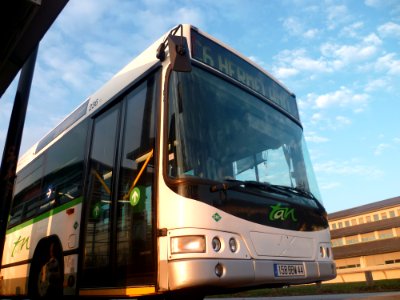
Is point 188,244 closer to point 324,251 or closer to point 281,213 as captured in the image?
point 281,213

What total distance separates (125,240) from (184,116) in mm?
1494

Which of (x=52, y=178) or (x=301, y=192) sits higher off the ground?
(x=52, y=178)

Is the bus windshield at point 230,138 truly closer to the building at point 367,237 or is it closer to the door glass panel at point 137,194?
the door glass panel at point 137,194

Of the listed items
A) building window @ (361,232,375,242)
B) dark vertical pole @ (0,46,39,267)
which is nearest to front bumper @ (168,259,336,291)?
dark vertical pole @ (0,46,39,267)

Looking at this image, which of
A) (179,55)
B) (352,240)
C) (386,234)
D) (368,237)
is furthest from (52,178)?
(352,240)

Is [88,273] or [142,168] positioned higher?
[142,168]

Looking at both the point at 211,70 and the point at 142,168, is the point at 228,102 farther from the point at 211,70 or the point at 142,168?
the point at 142,168

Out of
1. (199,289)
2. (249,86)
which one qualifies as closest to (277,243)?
(199,289)

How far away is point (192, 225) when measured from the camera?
3.73 m

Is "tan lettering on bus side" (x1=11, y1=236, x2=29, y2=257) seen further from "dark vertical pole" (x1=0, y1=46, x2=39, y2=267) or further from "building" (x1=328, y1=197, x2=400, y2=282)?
"building" (x1=328, y1=197, x2=400, y2=282)

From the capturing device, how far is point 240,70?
17.6 feet

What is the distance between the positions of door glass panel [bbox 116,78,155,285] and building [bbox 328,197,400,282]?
71.7 ft

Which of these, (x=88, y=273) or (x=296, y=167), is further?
(x=296, y=167)

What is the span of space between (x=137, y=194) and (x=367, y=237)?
2820 cm
